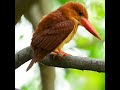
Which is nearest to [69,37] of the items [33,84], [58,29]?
[58,29]

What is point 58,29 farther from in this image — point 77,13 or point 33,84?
point 33,84

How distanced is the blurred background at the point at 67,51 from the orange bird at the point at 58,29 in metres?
0.02

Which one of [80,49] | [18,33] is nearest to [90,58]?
[80,49]

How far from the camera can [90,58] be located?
2.71 m

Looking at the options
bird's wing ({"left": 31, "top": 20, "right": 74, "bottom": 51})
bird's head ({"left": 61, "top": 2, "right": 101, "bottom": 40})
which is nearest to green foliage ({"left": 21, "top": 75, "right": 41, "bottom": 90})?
bird's wing ({"left": 31, "top": 20, "right": 74, "bottom": 51})

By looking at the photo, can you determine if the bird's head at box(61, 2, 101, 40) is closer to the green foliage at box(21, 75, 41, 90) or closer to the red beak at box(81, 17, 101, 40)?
the red beak at box(81, 17, 101, 40)

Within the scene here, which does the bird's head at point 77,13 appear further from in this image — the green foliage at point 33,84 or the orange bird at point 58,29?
the green foliage at point 33,84

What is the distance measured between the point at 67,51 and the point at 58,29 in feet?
0.26

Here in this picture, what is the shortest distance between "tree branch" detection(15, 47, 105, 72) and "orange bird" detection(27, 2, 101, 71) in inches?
0.9

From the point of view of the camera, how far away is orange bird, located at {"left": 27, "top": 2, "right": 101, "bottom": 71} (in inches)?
106

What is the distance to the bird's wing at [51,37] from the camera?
8.84ft

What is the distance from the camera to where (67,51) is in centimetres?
274
